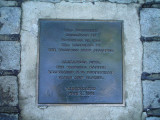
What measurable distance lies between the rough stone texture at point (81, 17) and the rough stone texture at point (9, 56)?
9 cm

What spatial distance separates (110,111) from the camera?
2865 millimetres

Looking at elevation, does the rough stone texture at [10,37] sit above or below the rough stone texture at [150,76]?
above

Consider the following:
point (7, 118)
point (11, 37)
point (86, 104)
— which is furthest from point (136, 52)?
point (7, 118)

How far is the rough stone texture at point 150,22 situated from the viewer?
9.77 feet

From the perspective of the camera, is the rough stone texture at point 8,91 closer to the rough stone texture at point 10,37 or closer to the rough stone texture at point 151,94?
the rough stone texture at point 10,37

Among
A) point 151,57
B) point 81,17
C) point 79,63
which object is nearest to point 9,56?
point 79,63

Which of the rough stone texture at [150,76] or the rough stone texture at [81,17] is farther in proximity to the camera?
the rough stone texture at [150,76]

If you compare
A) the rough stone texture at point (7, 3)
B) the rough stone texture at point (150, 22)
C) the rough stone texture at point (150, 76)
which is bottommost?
the rough stone texture at point (150, 76)

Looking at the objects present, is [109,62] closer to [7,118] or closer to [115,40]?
[115,40]

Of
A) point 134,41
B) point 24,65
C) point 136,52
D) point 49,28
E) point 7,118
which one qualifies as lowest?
point 7,118

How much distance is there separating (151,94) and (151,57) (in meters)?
0.60

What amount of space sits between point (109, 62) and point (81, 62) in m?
0.45

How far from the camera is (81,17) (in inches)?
116

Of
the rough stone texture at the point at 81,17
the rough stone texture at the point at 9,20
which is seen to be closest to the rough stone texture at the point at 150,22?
the rough stone texture at the point at 81,17
